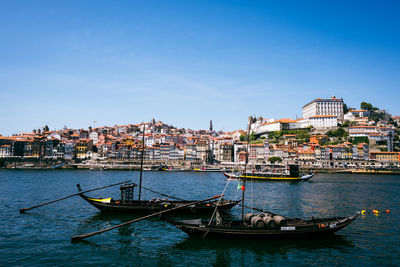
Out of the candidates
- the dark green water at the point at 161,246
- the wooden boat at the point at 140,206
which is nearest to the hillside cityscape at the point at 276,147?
the wooden boat at the point at 140,206

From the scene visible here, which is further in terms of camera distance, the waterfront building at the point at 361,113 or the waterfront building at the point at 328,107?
the waterfront building at the point at 328,107

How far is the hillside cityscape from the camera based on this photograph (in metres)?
105

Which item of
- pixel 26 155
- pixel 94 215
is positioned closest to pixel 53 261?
pixel 94 215

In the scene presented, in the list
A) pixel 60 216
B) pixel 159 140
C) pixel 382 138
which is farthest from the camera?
pixel 159 140

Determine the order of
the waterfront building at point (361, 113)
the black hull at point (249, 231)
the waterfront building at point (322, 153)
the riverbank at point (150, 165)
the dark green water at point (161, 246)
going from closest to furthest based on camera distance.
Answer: the dark green water at point (161, 246) < the black hull at point (249, 231) < the riverbank at point (150, 165) < the waterfront building at point (322, 153) < the waterfront building at point (361, 113)

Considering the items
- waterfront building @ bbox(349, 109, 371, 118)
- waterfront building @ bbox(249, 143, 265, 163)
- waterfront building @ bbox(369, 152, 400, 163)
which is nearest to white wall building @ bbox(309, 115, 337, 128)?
waterfront building @ bbox(349, 109, 371, 118)

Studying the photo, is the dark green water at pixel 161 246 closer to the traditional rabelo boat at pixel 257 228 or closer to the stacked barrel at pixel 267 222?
the traditional rabelo boat at pixel 257 228

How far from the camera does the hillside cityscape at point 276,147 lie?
10494cm

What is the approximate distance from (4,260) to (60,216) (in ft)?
29.8

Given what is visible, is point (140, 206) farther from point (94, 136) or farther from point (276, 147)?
point (94, 136)

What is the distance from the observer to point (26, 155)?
116 meters

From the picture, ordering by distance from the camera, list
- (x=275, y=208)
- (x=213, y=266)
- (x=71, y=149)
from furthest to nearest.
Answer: (x=71, y=149) → (x=275, y=208) → (x=213, y=266)

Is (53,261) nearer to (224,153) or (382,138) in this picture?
(224,153)

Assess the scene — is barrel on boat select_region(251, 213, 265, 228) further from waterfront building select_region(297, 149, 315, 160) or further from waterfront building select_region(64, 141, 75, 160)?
waterfront building select_region(64, 141, 75, 160)
